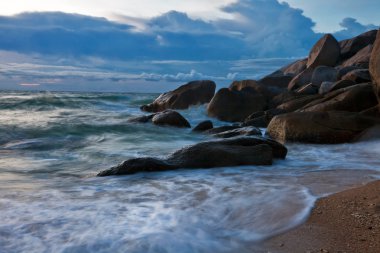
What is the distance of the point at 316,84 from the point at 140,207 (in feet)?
39.1

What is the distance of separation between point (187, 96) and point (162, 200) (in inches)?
606

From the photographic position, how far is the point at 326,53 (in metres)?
19.6

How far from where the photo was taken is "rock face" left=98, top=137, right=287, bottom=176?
595 centimetres

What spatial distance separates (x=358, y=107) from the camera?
9.84 metres

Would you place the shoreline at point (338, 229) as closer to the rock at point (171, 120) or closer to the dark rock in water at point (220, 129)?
the dark rock in water at point (220, 129)

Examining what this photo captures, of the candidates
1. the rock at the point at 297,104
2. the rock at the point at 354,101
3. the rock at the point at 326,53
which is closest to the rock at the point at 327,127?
the rock at the point at 354,101

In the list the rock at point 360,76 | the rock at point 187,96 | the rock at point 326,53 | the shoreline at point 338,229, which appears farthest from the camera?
the rock at point 187,96

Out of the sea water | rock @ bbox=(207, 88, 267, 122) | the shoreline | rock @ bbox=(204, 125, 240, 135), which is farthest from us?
rock @ bbox=(207, 88, 267, 122)

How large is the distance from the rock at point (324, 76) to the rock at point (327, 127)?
6150 millimetres

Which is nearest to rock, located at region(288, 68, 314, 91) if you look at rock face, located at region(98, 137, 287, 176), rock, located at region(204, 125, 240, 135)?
rock, located at region(204, 125, 240, 135)

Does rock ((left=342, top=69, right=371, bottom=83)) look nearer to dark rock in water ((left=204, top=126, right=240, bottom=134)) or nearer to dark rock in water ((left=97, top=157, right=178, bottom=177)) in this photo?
dark rock in water ((left=204, top=126, right=240, bottom=134))

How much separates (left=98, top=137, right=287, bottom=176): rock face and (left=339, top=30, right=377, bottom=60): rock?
15.3 metres

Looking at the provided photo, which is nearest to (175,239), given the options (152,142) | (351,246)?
→ (351,246)

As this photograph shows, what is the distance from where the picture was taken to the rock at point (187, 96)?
64.5 ft
